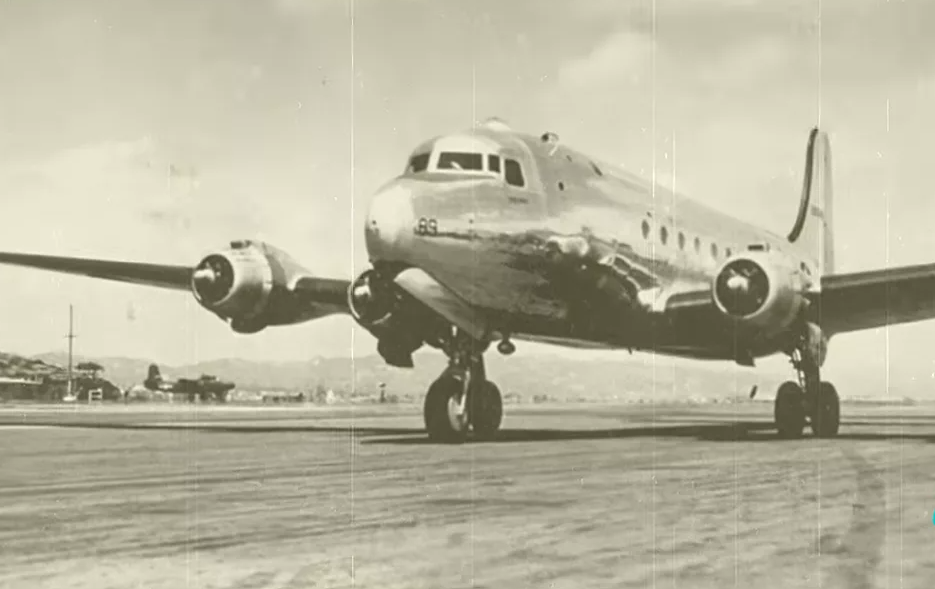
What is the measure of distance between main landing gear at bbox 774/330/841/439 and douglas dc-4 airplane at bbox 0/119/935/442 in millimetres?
24

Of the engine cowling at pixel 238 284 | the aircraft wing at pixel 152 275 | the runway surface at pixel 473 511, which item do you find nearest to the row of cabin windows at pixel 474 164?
the aircraft wing at pixel 152 275

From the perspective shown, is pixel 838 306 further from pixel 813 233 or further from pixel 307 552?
pixel 307 552

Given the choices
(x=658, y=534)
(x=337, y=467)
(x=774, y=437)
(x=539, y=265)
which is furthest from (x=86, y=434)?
(x=658, y=534)

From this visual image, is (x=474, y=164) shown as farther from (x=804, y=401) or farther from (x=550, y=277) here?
(x=804, y=401)

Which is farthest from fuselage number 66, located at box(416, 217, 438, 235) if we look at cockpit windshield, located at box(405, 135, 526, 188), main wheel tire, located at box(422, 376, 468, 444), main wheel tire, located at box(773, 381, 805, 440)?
main wheel tire, located at box(773, 381, 805, 440)

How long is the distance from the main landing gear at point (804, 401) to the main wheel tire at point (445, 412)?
15.3 feet

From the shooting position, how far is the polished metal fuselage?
12.2 meters

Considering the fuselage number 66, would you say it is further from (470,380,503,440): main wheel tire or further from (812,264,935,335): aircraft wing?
(812,264,935,335): aircraft wing

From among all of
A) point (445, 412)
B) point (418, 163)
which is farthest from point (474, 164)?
point (445, 412)

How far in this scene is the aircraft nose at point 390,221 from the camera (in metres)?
11.7

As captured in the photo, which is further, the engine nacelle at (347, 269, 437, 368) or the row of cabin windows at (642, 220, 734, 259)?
the row of cabin windows at (642, 220, 734, 259)

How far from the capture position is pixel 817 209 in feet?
46.8

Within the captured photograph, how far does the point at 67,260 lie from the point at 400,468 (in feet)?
15.0

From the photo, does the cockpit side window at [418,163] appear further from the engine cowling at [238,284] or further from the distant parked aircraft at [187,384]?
the distant parked aircraft at [187,384]
